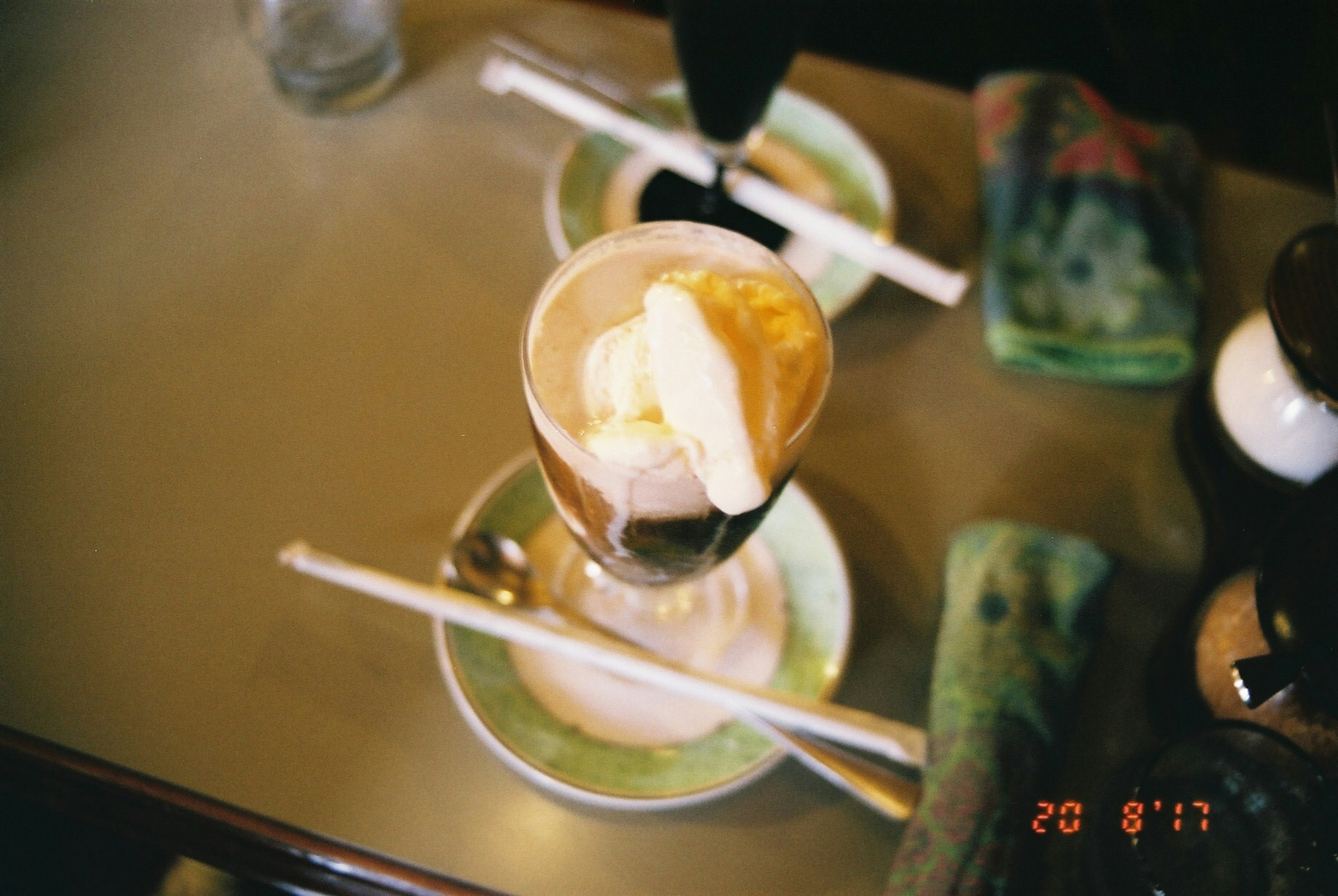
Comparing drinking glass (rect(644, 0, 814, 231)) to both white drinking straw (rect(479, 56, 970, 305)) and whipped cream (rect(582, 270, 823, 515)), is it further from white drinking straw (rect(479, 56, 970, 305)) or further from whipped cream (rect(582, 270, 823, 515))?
whipped cream (rect(582, 270, 823, 515))

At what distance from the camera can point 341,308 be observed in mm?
699

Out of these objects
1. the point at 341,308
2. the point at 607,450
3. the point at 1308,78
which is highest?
the point at 607,450

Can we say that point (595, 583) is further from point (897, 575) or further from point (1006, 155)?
point (1006, 155)

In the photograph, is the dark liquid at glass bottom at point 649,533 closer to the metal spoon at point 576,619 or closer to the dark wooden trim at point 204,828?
the metal spoon at point 576,619

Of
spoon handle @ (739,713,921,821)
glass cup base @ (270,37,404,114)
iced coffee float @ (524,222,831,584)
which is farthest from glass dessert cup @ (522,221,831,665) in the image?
glass cup base @ (270,37,404,114)

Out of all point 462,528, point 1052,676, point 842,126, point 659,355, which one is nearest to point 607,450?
point 659,355

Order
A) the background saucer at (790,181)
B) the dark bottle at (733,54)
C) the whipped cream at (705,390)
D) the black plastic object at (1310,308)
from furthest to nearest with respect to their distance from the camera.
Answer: the background saucer at (790,181), the dark bottle at (733,54), the black plastic object at (1310,308), the whipped cream at (705,390)

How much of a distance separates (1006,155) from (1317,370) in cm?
35

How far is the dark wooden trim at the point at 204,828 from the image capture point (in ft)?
1.64

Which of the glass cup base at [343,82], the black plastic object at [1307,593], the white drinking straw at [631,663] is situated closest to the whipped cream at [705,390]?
the white drinking straw at [631,663]

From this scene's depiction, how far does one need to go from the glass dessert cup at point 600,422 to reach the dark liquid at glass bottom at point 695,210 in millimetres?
266

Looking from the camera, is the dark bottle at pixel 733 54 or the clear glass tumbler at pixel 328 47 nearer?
the dark bottle at pixel 733 54

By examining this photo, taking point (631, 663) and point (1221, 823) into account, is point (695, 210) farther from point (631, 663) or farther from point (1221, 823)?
point (1221, 823)

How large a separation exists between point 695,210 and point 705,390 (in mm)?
415
